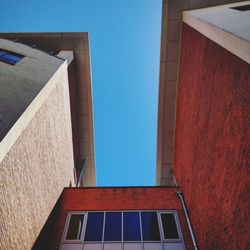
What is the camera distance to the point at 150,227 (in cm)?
1110

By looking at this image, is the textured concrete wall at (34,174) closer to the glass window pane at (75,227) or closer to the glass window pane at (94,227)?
the glass window pane at (75,227)

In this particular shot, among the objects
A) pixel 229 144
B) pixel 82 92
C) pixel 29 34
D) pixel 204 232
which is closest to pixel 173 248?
pixel 204 232

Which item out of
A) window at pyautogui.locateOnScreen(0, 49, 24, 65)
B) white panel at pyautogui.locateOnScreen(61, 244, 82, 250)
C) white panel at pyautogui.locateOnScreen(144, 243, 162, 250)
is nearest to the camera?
white panel at pyautogui.locateOnScreen(144, 243, 162, 250)

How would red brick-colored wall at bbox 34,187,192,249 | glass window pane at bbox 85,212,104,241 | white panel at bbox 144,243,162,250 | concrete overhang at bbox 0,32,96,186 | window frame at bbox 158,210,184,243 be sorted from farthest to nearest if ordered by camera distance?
concrete overhang at bbox 0,32,96,186 → red brick-colored wall at bbox 34,187,192,249 → glass window pane at bbox 85,212,104,241 → window frame at bbox 158,210,184,243 → white panel at bbox 144,243,162,250

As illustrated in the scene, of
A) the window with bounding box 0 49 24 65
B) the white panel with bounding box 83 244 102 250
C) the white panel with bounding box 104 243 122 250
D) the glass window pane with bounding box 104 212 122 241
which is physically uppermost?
the window with bounding box 0 49 24 65

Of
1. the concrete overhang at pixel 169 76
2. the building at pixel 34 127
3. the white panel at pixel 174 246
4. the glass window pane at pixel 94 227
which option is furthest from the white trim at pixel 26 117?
the white panel at pixel 174 246

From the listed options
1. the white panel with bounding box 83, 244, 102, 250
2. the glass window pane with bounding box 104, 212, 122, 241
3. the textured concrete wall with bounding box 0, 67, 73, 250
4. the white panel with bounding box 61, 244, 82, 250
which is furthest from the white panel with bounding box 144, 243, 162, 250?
the textured concrete wall with bounding box 0, 67, 73, 250

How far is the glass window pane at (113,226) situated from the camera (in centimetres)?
1070

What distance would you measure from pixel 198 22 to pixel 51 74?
645 centimetres

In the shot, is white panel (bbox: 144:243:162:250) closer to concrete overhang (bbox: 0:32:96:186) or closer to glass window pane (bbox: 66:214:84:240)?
glass window pane (bbox: 66:214:84:240)

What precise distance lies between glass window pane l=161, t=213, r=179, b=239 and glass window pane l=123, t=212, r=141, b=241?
104cm

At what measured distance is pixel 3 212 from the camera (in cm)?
682

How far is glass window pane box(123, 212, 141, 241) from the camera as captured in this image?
10656mm

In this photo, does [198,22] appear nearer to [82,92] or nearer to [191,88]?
[191,88]
